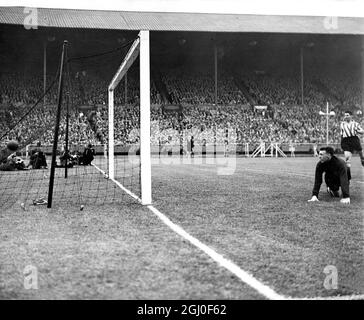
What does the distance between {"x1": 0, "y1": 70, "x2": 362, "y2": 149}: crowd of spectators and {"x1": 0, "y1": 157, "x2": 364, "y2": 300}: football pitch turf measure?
2603 cm

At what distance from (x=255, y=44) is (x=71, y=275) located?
118 feet

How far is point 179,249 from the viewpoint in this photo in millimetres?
4539

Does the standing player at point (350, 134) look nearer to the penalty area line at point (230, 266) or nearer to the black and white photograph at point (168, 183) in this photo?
the black and white photograph at point (168, 183)

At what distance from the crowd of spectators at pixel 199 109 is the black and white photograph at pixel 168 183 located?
15cm

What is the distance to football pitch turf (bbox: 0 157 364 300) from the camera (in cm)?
338

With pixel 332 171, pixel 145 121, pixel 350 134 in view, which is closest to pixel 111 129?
pixel 145 121

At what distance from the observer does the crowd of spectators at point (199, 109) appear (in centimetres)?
3447

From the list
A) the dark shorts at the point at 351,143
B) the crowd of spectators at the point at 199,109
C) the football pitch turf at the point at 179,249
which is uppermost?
the crowd of spectators at the point at 199,109

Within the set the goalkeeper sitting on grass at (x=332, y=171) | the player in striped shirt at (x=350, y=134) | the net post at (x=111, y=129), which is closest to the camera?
the goalkeeper sitting on grass at (x=332, y=171)

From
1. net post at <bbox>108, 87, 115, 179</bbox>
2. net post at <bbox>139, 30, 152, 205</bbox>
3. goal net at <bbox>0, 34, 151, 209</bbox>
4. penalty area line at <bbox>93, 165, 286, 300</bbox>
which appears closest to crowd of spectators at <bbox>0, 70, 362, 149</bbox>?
goal net at <bbox>0, 34, 151, 209</bbox>

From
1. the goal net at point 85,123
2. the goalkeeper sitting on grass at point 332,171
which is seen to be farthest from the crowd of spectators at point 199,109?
the goalkeeper sitting on grass at point 332,171

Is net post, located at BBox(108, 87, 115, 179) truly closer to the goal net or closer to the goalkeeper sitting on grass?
the goal net

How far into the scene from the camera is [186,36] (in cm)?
3547
